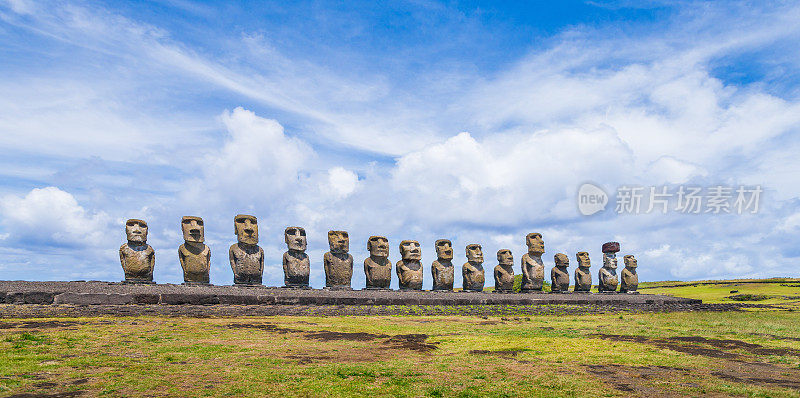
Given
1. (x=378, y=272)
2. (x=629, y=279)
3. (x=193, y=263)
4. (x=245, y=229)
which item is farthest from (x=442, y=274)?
(x=629, y=279)

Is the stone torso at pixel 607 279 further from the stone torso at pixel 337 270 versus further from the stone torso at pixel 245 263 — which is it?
the stone torso at pixel 245 263

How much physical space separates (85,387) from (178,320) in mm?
7356

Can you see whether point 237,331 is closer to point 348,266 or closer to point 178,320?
point 178,320

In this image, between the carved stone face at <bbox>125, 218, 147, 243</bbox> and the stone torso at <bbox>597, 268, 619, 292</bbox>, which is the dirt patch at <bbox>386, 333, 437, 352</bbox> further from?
the stone torso at <bbox>597, 268, 619, 292</bbox>

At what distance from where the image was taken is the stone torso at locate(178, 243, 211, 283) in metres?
21.4

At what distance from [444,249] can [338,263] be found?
244 inches

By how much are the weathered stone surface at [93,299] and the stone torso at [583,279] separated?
25.3 m

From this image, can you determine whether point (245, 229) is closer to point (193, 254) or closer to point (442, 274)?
point (193, 254)

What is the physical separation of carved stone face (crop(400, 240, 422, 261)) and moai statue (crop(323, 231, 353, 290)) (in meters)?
3.03

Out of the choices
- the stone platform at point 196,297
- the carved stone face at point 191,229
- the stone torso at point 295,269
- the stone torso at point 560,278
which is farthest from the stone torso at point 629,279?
the carved stone face at point 191,229

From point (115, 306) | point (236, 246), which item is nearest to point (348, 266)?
point (236, 246)

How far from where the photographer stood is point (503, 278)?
94.1 feet

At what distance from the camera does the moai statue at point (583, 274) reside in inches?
1260

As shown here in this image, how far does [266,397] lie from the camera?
18.6 feet
